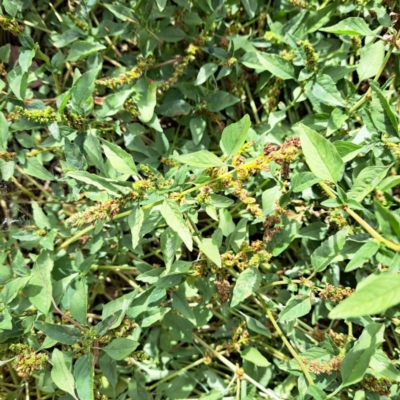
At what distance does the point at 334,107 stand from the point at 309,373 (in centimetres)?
113

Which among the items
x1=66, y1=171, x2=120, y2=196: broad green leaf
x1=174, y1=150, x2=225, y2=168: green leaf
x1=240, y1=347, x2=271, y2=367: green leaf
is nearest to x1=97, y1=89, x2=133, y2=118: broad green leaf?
x1=66, y1=171, x2=120, y2=196: broad green leaf

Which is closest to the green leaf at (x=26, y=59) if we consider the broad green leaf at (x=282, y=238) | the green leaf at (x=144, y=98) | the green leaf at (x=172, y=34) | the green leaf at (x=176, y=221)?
the green leaf at (x=144, y=98)

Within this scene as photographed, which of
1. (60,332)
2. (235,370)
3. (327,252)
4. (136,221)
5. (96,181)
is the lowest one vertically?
(235,370)

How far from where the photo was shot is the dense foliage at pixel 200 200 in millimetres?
1488

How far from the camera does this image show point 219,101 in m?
2.01

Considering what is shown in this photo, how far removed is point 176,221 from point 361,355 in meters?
0.73

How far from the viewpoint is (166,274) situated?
1.58 metres

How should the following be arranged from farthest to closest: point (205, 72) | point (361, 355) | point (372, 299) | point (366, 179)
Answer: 1. point (205, 72)
2. point (366, 179)
3. point (361, 355)
4. point (372, 299)

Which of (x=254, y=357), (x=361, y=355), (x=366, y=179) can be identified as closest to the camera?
(x=361, y=355)

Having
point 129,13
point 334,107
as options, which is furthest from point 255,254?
point 129,13

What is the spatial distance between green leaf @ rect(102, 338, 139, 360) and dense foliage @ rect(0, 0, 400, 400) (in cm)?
1

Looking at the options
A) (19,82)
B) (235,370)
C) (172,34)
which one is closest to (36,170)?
(19,82)

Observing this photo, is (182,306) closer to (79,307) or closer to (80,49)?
(79,307)

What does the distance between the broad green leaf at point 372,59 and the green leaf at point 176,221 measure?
3.38 feet
